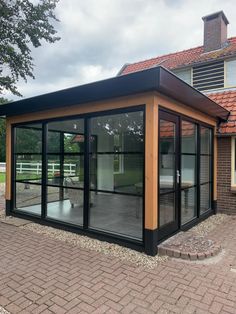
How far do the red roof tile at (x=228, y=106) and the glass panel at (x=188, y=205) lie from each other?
2.11 meters

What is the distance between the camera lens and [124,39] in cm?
969

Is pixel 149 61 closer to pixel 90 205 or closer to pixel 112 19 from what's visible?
pixel 112 19

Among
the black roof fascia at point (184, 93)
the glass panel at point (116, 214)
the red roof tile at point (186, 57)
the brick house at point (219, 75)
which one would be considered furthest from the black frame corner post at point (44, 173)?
the red roof tile at point (186, 57)

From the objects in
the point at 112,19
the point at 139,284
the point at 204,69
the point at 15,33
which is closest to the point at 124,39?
the point at 112,19

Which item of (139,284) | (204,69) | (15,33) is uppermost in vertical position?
(15,33)

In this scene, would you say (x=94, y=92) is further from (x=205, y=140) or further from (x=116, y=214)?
(x=205, y=140)

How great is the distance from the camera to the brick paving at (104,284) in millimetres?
2629

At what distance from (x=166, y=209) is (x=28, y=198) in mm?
3665

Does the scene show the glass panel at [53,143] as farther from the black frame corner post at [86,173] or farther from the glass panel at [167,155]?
the glass panel at [167,155]

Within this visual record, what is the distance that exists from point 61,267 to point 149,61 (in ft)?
34.9

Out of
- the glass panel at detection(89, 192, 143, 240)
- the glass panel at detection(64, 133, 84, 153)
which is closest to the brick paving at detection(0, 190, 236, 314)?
the glass panel at detection(89, 192, 143, 240)

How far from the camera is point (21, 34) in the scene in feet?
35.3

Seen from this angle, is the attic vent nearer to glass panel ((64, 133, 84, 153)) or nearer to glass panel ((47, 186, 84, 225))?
glass panel ((64, 133, 84, 153))

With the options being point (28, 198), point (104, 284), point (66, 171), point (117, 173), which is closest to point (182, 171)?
point (117, 173)
